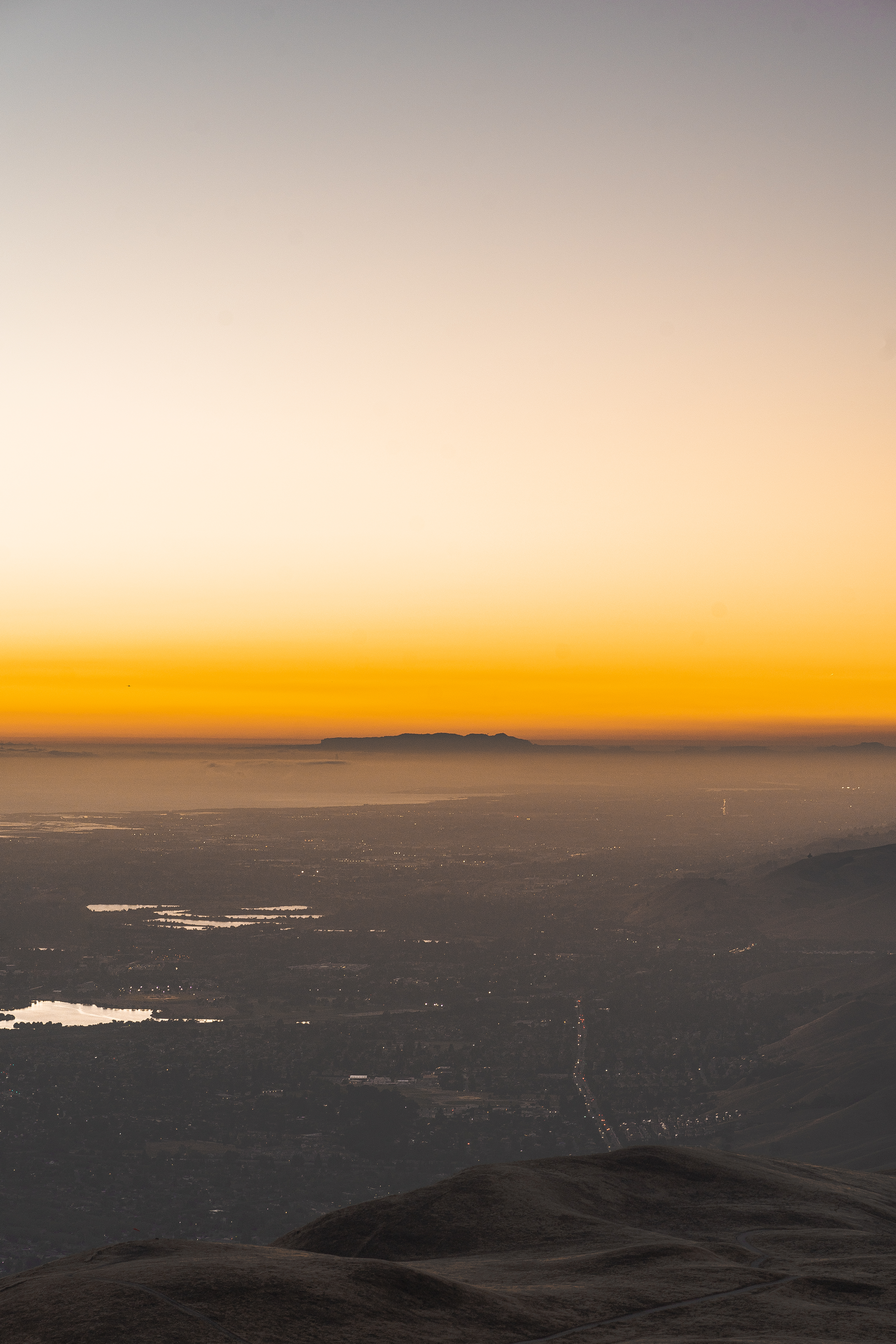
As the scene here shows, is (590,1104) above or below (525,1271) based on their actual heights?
below

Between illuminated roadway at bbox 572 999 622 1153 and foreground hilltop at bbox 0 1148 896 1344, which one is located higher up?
foreground hilltop at bbox 0 1148 896 1344

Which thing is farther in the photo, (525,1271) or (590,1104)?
(590,1104)

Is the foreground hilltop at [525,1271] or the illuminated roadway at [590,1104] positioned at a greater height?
the foreground hilltop at [525,1271]

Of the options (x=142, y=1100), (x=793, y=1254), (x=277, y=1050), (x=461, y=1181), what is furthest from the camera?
(x=277, y=1050)

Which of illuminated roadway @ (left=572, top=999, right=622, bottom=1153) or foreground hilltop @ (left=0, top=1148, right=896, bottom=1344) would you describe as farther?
illuminated roadway @ (left=572, top=999, right=622, bottom=1153)

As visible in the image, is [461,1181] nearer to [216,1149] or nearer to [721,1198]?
[721,1198]

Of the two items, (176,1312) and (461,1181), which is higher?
(176,1312)

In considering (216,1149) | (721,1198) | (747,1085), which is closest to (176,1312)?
(721,1198)

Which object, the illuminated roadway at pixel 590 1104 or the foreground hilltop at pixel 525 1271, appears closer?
the foreground hilltop at pixel 525 1271
